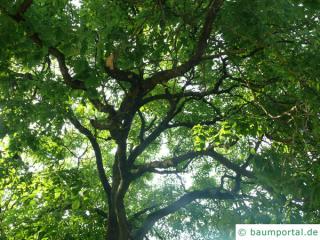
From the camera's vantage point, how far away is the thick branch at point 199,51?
6.62m

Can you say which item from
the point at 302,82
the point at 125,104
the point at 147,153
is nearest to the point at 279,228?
the point at 302,82

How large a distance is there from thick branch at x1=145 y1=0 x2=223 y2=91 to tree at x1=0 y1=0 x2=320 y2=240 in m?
0.02

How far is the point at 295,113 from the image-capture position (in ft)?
27.5

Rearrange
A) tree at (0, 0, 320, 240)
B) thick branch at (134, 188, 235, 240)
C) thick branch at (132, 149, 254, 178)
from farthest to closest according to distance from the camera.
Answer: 1. thick branch at (134, 188, 235, 240)
2. thick branch at (132, 149, 254, 178)
3. tree at (0, 0, 320, 240)

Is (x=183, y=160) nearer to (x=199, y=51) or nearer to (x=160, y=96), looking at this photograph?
(x=160, y=96)

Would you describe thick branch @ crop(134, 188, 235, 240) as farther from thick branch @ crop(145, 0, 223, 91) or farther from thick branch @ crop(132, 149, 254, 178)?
thick branch @ crop(145, 0, 223, 91)

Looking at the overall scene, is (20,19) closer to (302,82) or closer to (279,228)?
(302,82)

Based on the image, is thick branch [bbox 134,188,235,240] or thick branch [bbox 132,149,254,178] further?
thick branch [bbox 134,188,235,240]

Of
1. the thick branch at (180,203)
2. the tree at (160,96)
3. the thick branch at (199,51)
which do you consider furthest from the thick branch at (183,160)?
the thick branch at (199,51)

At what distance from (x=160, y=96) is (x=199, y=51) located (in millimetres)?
3476

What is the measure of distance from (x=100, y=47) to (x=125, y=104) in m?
4.07

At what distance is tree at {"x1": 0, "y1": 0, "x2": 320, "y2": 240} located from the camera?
6.51 m

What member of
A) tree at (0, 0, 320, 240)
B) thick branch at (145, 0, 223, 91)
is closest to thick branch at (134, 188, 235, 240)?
tree at (0, 0, 320, 240)

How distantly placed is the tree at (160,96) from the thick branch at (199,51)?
0.02m
